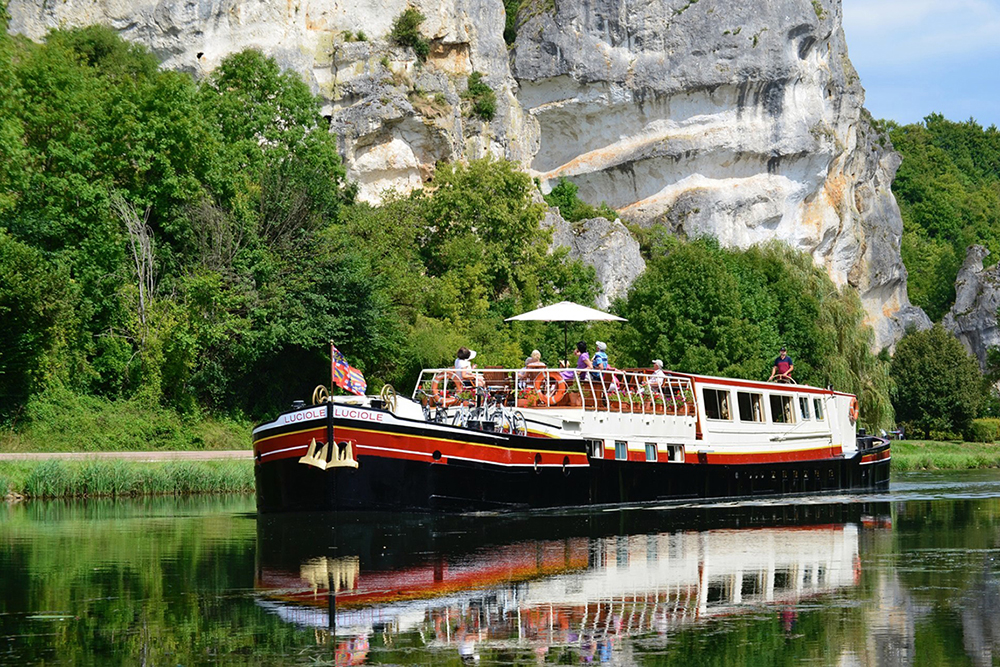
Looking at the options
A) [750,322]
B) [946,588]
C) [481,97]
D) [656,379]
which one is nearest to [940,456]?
[750,322]

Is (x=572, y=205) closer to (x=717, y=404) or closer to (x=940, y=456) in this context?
(x=940, y=456)

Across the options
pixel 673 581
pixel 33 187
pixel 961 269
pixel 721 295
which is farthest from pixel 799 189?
pixel 673 581

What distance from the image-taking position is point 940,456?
59.2 meters

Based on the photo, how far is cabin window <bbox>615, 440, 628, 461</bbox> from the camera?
3159cm

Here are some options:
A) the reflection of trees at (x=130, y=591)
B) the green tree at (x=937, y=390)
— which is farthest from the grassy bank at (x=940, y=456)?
the reflection of trees at (x=130, y=591)

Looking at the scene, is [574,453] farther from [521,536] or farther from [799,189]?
[799,189]

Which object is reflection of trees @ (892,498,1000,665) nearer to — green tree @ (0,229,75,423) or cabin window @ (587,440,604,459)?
cabin window @ (587,440,604,459)

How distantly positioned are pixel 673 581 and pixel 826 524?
1124cm

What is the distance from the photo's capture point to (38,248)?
43.6m

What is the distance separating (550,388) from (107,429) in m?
17.1

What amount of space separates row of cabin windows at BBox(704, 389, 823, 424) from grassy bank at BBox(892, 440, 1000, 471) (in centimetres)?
1834

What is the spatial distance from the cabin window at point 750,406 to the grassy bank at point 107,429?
17434 millimetres

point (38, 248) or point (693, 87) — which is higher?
point (693, 87)

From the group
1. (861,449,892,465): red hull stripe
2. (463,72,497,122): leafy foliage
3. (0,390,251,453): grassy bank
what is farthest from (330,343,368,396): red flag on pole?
(463,72,497,122): leafy foliage
